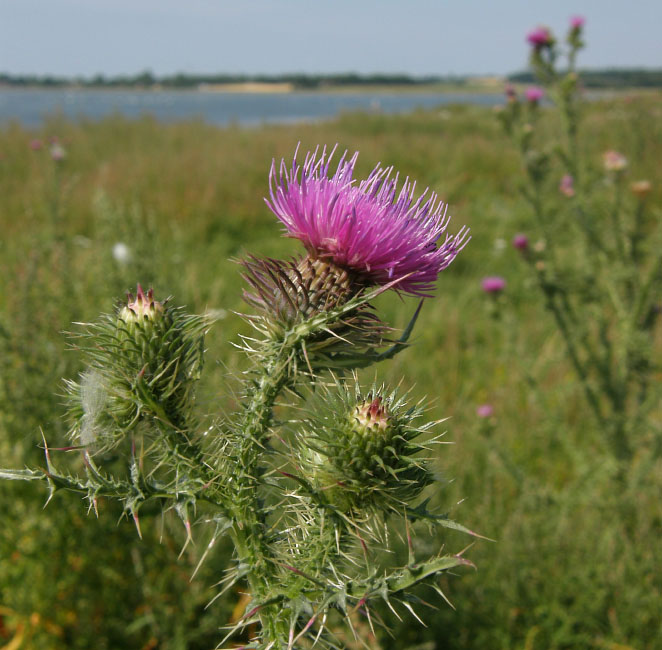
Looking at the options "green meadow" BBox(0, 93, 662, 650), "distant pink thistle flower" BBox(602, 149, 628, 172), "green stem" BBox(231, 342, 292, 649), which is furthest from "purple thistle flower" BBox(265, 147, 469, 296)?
"distant pink thistle flower" BBox(602, 149, 628, 172)

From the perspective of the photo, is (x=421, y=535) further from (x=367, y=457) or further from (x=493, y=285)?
(x=367, y=457)

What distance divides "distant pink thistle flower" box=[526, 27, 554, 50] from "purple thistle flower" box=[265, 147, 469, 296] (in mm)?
3019

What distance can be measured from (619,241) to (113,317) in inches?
123

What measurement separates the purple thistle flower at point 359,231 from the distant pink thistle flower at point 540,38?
3.02m

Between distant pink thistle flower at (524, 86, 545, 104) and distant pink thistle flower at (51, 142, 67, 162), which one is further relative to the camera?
distant pink thistle flower at (524, 86, 545, 104)

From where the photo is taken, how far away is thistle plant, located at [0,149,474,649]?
3.62 feet

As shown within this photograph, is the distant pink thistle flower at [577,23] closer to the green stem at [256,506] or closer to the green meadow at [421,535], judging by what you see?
the green meadow at [421,535]

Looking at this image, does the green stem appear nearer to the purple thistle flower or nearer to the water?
the purple thistle flower

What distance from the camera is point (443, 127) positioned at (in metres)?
19.7

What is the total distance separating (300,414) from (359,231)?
1.40 feet

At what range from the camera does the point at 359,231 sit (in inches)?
48.5

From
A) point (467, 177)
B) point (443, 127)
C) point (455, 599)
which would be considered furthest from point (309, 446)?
point (443, 127)

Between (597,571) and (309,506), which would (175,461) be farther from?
(597,571)

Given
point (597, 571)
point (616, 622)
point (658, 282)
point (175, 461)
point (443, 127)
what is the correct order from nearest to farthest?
point (175, 461) < point (616, 622) < point (597, 571) < point (658, 282) < point (443, 127)
